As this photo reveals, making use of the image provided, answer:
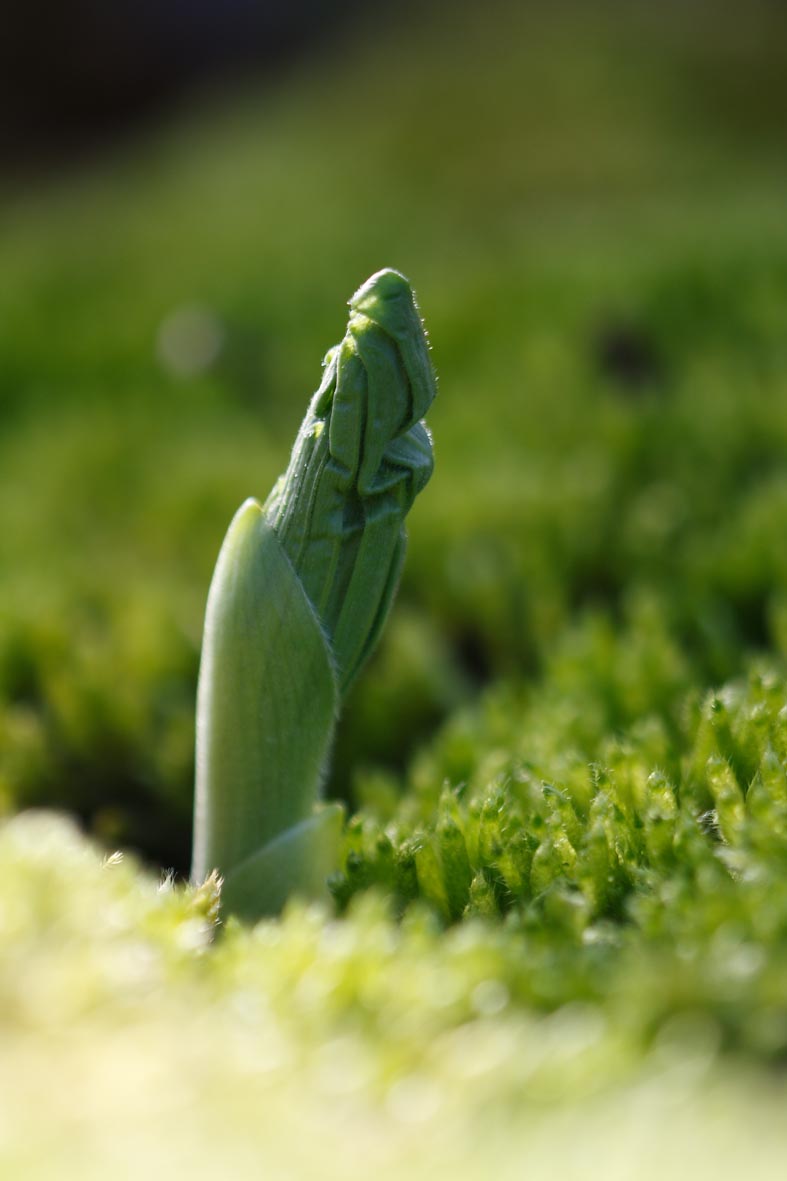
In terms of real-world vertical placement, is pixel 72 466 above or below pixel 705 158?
below

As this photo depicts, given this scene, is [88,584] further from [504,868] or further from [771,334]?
[771,334]

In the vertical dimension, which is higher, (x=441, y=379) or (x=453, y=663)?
(x=441, y=379)

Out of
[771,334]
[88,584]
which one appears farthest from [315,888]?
[771,334]

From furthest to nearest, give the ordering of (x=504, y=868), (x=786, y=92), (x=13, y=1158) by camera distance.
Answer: (x=786, y=92)
(x=504, y=868)
(x=13, y=1158)

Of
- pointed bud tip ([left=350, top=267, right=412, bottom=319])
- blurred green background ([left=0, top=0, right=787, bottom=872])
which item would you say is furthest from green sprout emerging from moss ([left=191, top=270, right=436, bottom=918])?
blurred green background ([left=0, top=0, right=787, bottom=872])

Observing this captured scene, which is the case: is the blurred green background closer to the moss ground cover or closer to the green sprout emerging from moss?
the moss ground cover

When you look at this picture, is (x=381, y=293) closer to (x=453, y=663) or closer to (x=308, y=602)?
(x=308, y=602)

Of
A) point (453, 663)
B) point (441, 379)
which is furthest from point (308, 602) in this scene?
point (441, 379)
